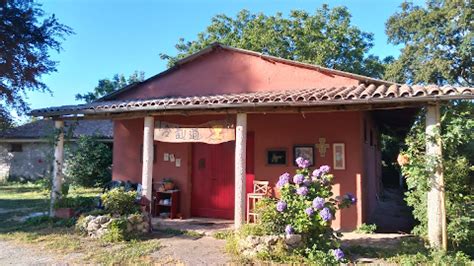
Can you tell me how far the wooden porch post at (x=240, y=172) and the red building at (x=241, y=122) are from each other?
20 millimetres

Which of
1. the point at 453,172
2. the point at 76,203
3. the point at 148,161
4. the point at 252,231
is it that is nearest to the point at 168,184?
the point at 148,161

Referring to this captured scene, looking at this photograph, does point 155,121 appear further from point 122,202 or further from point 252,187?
point 252,187

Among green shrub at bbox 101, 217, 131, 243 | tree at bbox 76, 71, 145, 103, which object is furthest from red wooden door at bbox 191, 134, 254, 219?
tree at bbox 76, 71, 145, 103

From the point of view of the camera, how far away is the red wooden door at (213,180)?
9758 mm

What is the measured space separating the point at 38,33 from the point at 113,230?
14.2m

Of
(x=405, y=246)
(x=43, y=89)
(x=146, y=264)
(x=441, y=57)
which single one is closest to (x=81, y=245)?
(x=146, y=264)

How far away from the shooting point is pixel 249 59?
33.1ft

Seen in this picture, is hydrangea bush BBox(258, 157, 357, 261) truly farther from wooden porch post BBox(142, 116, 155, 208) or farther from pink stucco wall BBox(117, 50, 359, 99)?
pink stucco wall BBox(117, 50, 359, 99)

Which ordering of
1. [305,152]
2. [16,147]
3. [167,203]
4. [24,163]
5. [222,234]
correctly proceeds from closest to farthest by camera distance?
[222,234] < [305,152] < [167,203] < [24,163] < [16,147]

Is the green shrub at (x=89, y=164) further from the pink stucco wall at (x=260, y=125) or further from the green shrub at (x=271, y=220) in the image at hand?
the green shrub at (x=271, y=220)

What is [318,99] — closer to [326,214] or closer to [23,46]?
[326,214]

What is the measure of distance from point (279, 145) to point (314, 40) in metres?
16.6

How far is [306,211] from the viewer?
19.0ft

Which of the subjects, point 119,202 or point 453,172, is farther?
point 119,202
